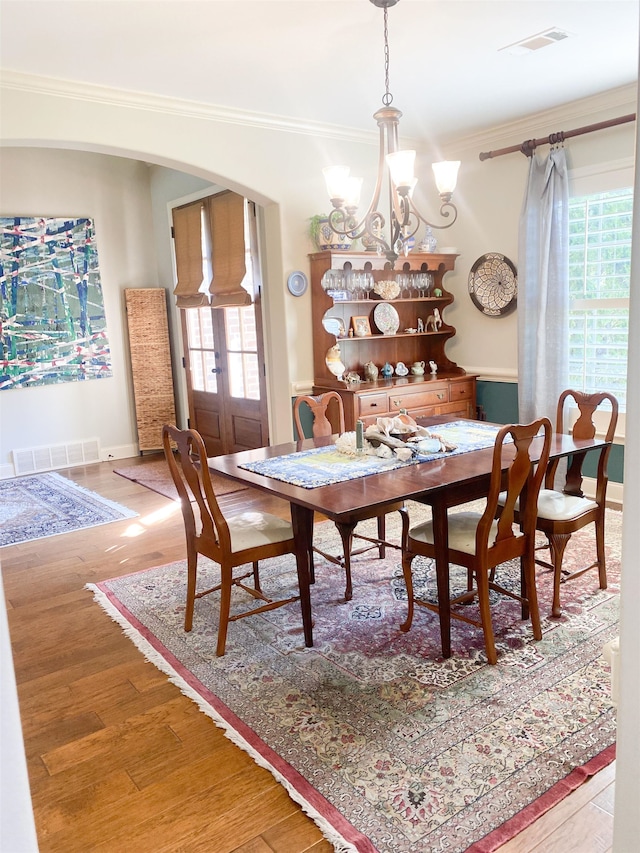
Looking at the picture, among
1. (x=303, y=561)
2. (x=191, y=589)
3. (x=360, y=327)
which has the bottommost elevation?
(x=191, y=589)

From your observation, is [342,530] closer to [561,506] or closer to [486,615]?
[486,615]

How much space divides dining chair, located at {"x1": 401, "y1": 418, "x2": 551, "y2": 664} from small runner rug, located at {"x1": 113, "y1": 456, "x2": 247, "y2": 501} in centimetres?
258

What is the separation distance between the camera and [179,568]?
12.4 feet

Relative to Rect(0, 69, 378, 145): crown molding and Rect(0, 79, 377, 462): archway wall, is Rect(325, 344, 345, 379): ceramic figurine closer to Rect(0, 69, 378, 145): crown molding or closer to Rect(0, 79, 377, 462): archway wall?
Rect(0, 79, 377, 462): archway wall

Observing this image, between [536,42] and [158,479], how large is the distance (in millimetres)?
4334

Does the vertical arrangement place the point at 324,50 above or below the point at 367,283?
above

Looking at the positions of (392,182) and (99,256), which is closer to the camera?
(392,182)

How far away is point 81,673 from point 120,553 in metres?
1.42

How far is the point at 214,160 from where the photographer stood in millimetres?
4457

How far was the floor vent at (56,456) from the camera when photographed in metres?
6.32

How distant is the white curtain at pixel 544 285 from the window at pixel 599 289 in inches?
3.7

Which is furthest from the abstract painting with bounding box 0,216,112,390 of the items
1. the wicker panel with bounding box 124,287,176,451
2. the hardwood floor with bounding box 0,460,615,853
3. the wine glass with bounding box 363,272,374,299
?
the hardwood floor with bounding box 0,460,615,853

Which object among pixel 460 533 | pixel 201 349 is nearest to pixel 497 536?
pixel 460 533

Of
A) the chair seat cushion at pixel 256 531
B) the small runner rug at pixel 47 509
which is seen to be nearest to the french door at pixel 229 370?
the small runner rug at pixel 47 509
